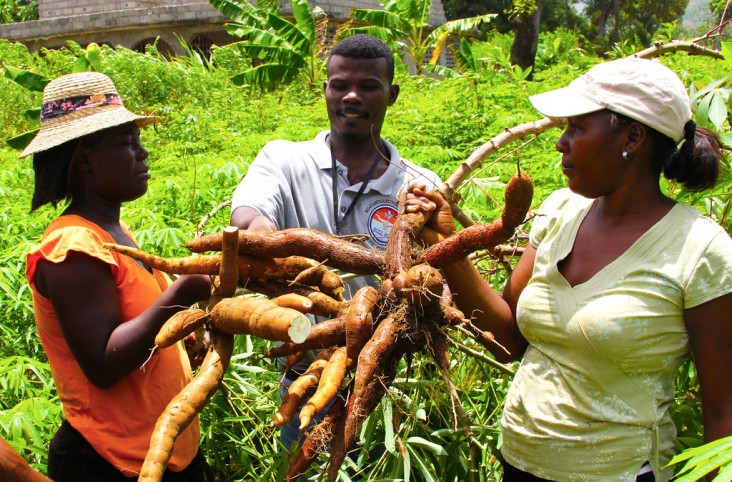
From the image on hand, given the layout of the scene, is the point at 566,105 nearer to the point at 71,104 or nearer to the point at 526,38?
the point at 71,104

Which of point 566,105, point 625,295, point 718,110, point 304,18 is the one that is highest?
point 566,105

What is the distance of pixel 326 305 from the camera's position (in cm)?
160

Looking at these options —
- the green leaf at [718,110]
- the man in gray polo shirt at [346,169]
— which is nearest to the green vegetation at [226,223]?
the green leaf at [718,110]

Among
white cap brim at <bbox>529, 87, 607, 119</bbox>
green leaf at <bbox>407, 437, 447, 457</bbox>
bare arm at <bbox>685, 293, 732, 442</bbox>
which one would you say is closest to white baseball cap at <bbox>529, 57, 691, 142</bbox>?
white cap brim at <bbox>529, 87, 607, 119</bbox>

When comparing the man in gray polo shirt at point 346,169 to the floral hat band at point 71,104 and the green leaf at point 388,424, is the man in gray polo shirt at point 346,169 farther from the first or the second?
the floral hat band at point 71,104

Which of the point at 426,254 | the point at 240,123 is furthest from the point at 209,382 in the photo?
the point at 240,123

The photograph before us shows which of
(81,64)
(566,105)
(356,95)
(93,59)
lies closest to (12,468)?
(566,105)

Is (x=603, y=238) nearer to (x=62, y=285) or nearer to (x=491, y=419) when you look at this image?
(x=491, y=419)

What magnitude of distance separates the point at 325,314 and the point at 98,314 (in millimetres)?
527

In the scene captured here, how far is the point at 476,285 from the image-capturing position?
1709mm

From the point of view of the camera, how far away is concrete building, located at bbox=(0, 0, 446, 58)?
47.2 ft

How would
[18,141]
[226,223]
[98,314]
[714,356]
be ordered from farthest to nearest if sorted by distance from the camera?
[18,141], [226,223], [98,314], [714,356]

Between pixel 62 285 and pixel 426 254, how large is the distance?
859 mm

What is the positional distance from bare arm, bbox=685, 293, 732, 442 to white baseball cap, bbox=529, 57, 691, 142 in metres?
0.38
